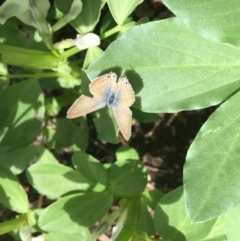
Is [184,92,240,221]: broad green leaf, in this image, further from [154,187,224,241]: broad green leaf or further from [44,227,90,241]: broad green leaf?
[44,227,90,241]: broad green leaf

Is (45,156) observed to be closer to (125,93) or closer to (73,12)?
(73,12)

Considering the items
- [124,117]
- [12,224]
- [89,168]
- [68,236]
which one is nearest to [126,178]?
[89,168]

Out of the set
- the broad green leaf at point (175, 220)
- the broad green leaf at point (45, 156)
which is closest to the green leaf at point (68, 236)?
the broad green leaf at point (175, 220)

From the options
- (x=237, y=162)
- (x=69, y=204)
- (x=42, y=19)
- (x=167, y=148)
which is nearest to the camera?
(x=237, y=162)

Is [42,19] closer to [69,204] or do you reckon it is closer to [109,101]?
[109,101]

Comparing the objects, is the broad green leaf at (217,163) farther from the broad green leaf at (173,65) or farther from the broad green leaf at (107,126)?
the broad green leaf at (107,126)

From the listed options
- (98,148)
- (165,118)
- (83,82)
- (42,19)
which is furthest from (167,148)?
(42,19)
